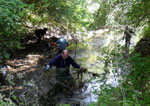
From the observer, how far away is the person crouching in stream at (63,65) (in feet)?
16.8

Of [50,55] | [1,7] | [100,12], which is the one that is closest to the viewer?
[1,7]

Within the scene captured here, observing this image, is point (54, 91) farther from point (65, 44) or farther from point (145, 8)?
point (145, 8)

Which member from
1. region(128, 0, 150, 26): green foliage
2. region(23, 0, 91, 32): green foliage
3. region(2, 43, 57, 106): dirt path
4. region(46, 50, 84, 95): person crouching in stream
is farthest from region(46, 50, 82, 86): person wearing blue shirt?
region(23, 0, 91, 32): green foliage

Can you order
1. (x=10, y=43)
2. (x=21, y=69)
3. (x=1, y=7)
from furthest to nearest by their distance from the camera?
(x=21, y=69) < (x=10, y=43) < (x=1, y=7)

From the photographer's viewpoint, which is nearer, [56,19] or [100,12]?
[100,12]

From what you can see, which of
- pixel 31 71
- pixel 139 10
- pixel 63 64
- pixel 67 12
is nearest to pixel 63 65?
pixel 63 64

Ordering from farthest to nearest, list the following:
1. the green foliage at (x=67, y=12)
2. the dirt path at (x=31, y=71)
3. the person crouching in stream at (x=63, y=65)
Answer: the green foliage at (x=67, y=12) → the dirt path at (x=31, y=71) → the person crouching in stream at (x=63, y=65)

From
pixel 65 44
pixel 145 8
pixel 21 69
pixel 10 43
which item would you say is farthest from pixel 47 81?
pixel 145 8

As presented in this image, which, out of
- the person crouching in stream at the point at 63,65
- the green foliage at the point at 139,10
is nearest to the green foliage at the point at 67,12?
the green foliage at the point at 139,10

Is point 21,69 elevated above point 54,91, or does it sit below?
above

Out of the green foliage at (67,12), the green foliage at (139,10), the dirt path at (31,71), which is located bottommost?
the dirt path at (31,71)

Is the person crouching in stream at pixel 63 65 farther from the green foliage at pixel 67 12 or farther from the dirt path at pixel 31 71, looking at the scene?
the green foliage at pixel 67 12

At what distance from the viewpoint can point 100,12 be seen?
20.0 feet

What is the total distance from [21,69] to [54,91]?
2812 mm
